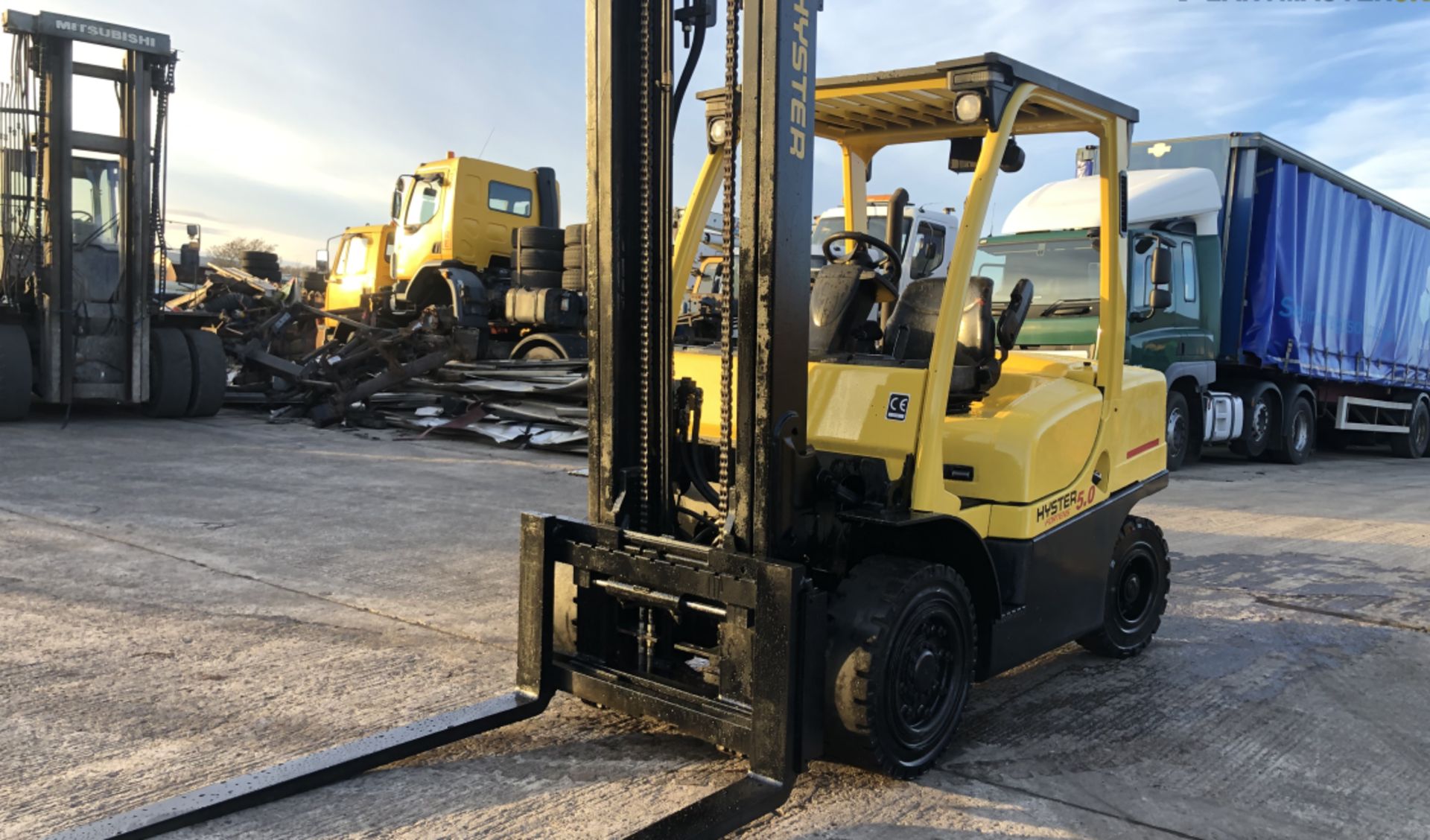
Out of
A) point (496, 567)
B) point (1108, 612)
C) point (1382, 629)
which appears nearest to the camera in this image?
point (1108, 612)

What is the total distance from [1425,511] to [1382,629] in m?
5.51

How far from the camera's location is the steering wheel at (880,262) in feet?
13.4

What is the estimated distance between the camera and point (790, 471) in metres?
3.24

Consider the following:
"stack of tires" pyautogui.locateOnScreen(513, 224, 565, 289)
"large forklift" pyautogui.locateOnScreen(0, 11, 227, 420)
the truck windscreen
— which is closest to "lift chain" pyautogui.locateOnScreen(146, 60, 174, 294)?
"large forklift" pyautogui.locateOnScreen(0, 11, 227, 420)

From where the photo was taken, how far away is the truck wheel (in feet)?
10.4

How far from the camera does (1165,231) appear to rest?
12.6 meters

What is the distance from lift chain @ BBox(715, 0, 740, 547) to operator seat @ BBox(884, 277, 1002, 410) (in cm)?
88

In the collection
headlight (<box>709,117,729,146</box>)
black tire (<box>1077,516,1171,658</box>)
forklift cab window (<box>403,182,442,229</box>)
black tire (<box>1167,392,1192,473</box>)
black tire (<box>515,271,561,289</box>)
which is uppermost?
forklift cab window (<box>403,182,442,229</box>)

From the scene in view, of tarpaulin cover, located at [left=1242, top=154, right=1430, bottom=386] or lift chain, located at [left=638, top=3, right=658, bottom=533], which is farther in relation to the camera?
tarpaulin cover, located at [left=1242, top=154, right=1430, bottom=386]

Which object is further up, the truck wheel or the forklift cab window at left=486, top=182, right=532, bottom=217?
the forklift cab window at left=486, top=182, right=532, bottom=217

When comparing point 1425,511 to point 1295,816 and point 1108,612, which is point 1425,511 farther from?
point 1295,816

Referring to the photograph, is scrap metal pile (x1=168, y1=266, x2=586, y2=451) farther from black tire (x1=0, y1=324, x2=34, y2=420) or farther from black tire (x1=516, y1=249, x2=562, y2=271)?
black tire (x1=0, y1=324, x2=34, y2=420)

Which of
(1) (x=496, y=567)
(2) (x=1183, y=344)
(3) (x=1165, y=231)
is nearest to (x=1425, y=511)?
(2) (x=1183, y=344)

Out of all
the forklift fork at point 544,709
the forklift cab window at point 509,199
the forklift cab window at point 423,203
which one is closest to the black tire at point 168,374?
the forklift cab window at point 423,203
